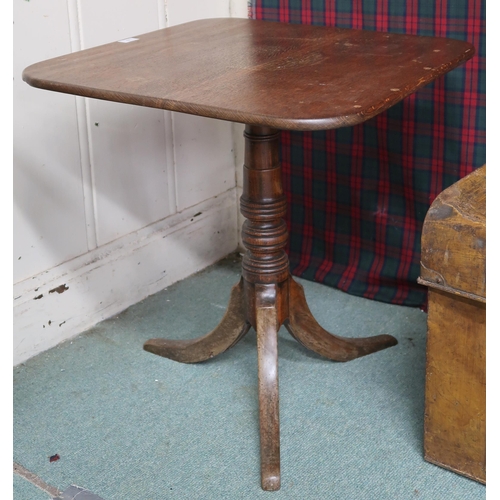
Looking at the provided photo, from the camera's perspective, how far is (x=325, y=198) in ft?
7.50

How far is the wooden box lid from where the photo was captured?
1.31m

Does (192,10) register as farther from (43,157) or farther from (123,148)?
(43,157)

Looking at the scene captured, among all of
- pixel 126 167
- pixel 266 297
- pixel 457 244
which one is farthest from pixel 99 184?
pixel 457 244

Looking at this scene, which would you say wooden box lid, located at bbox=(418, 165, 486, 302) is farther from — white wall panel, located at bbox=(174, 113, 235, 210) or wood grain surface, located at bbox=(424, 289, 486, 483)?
white wall panel, located at bbox=(174, 113, 235, 210)

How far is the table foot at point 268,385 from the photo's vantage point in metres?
1.50

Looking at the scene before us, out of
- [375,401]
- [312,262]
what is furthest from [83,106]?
[375,401]

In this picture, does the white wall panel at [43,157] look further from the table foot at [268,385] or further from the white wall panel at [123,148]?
the table foot at [268,385]

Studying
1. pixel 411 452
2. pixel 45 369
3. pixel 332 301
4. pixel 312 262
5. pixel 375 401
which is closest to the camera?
pixel 411 452

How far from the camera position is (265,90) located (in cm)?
129

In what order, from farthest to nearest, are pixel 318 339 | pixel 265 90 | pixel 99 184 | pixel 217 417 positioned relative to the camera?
1. pixel 99 184
2. pixel 318 339
3. pixel 217 417
4. pixel 265 90

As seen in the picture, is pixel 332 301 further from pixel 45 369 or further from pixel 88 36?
pixel 88 36

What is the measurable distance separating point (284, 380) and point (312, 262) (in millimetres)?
597

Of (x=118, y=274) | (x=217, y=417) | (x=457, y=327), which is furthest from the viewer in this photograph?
(x=118, y=274)

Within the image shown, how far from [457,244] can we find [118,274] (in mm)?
1109
